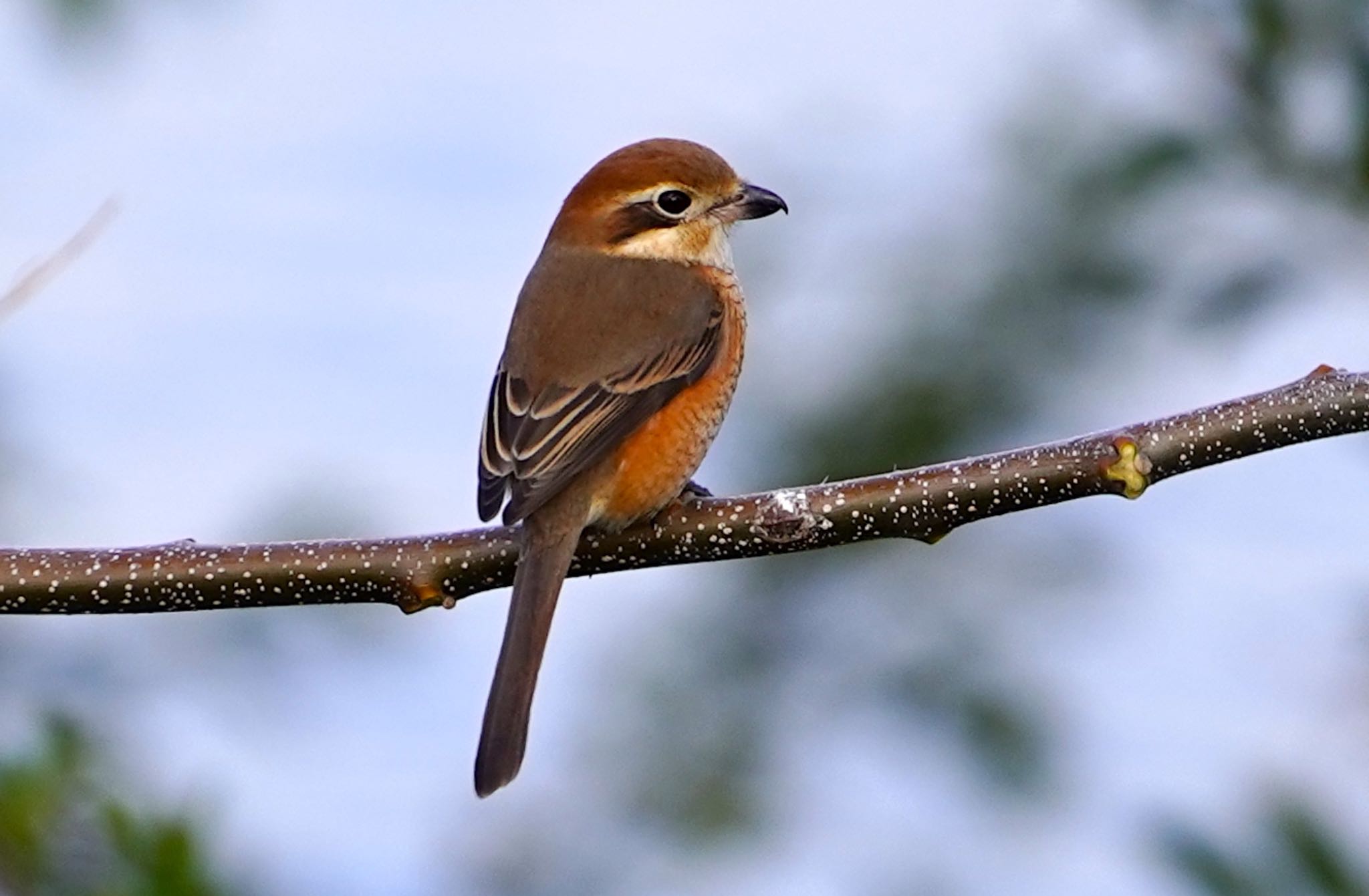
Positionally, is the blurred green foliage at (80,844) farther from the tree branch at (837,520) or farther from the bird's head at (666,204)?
the bird's head at (666,204)

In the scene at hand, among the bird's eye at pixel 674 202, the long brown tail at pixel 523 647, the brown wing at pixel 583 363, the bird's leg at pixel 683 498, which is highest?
the bird's eye at pixel 674 202

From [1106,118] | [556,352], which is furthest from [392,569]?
[1106,118]

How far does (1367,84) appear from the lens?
13.5ft

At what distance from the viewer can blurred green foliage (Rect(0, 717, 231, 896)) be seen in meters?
3.60

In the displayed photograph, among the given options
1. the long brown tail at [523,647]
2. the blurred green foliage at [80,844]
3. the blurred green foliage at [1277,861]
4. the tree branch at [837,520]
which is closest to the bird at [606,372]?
the long brown tail at [523,647]

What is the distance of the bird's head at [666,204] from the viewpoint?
17.3ft

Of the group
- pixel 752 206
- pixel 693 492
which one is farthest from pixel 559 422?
pixel 752 206

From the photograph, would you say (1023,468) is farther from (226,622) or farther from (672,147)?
(226,622)

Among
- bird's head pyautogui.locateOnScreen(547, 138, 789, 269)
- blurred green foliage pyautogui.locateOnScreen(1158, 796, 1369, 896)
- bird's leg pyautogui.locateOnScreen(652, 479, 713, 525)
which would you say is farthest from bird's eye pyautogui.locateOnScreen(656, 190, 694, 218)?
blurred green foliage pyautogui.locateOnScreen(1158, 796, 1369, 896)

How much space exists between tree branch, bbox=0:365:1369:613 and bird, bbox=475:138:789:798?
0.29m

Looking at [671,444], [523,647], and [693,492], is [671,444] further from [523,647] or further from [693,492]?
[523,647]

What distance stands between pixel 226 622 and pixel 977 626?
1870 millimetres

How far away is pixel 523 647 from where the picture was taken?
4.12 meters

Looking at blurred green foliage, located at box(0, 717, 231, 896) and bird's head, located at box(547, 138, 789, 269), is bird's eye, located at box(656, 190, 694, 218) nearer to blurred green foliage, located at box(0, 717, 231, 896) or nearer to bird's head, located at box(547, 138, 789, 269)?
bird's head, located at box(547, 138, 789, 269)
